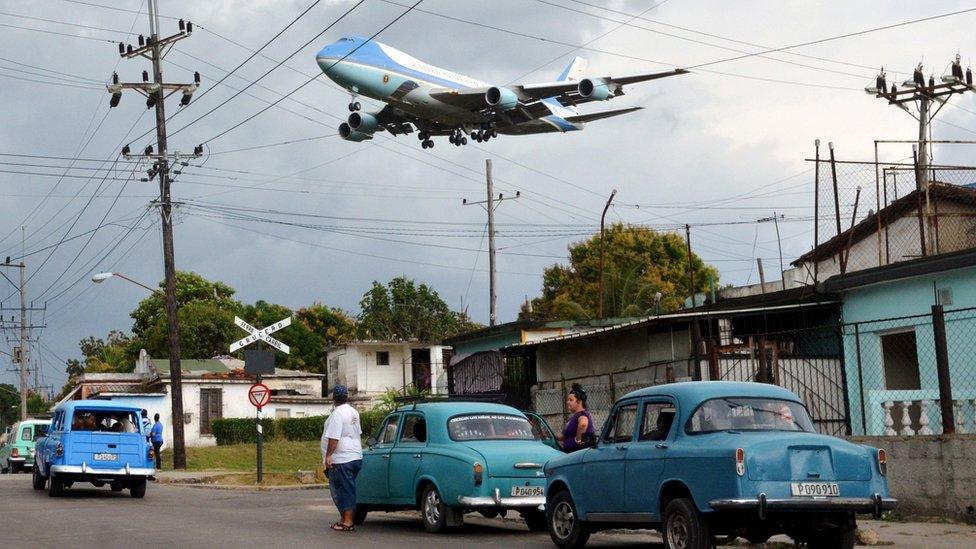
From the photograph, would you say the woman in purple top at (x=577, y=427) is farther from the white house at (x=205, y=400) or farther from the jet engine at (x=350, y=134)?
the white house at (x=205, y=400)

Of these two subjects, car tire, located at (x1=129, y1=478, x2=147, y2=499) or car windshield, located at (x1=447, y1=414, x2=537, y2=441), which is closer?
car windshield, located at (x1=447, y1=414, x2=537, y2=441)

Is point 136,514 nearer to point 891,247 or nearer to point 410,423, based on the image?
point 410,423

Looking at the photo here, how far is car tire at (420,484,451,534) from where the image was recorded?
14164 mm

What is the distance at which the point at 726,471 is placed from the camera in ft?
33.1

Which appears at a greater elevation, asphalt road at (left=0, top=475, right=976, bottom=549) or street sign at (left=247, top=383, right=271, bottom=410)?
street sign at (left=247, top=383, right=271, bottom=410)

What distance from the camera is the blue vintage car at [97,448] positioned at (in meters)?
22.0

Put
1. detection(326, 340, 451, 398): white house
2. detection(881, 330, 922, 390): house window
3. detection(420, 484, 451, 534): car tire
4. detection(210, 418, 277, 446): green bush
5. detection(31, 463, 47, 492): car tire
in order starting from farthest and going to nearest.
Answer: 1. detection(326, 340, 451, 398): white house
2. detection(210, 418, 277, 446): green bush
3. detection(31, 463, 47, 492): car tire
4. detection(881, 330, 922, 390): house window
5. detection(420, 484, 451, 534): car tire

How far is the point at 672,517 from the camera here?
424 inches

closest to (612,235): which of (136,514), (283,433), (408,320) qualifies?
(408,320)

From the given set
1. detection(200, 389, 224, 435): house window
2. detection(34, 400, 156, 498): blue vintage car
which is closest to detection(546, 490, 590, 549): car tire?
detection(34, 400, 156, 498): blue vintage car

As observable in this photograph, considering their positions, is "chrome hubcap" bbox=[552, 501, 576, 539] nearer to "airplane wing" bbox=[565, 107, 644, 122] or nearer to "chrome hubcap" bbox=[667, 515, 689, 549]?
"chrome hubcap" bbox=[667, 515, 689, 549]

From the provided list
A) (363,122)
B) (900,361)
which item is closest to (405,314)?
(363,122)

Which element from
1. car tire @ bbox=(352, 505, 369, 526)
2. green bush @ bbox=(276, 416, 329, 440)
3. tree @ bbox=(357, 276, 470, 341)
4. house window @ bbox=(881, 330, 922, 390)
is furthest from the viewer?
tree @ bbox=(357, 276, 470, 341)

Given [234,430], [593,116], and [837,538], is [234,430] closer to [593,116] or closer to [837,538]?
[593,116]
